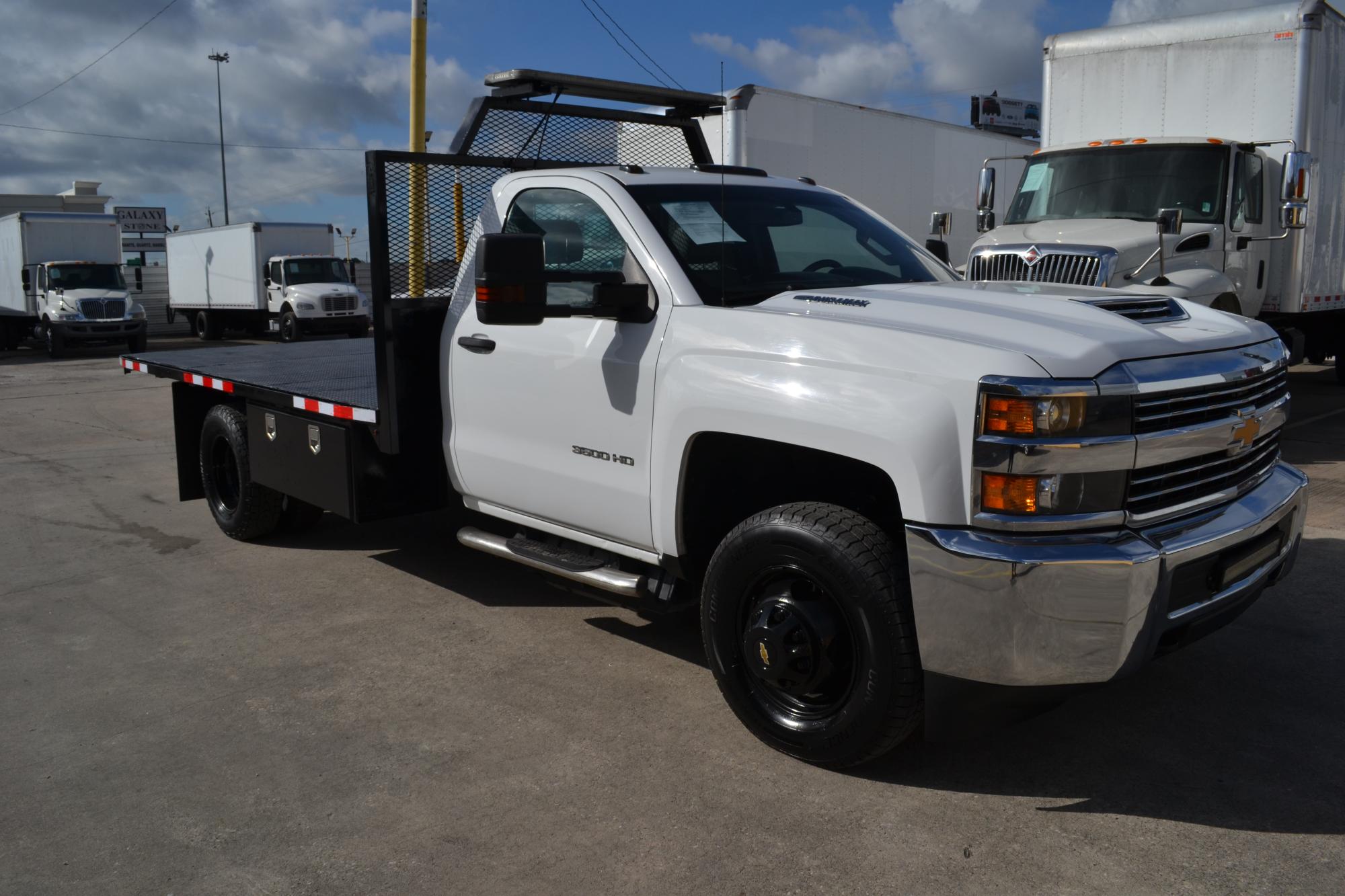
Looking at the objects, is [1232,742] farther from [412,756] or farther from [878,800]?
[412,756]

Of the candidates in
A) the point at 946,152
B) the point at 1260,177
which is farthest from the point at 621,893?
the point at 946,152

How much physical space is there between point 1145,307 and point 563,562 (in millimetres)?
2337

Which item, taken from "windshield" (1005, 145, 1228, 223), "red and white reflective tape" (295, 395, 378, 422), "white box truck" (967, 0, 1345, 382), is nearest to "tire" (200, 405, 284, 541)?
"red and white reflective tape" (295, 395, 378, 422)

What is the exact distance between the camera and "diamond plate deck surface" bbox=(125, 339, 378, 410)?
18.7ft

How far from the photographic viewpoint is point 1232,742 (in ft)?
12.5

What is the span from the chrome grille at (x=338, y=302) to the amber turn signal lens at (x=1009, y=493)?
A: 2554 cm

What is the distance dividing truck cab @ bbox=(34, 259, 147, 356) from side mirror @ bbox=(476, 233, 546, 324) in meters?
24.2

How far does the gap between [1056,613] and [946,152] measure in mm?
17049

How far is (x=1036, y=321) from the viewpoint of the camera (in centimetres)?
347

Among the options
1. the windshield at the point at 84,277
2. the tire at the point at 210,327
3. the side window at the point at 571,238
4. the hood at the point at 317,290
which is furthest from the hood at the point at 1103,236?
the tire at the point at 210,327

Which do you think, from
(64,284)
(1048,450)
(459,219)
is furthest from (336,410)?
(64,284)

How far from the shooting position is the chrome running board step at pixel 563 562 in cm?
426

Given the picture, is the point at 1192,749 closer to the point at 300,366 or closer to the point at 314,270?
the point at 300,366

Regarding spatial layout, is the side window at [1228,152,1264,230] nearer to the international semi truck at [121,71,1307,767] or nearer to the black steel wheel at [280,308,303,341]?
the international semi truck at [121,71,1307,767]
